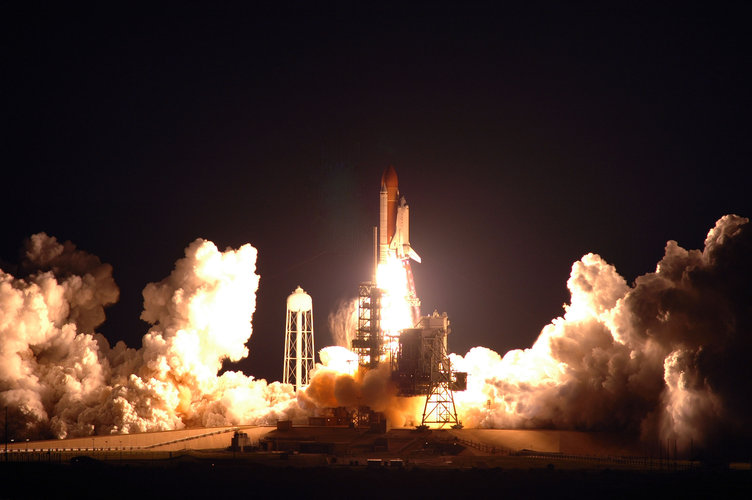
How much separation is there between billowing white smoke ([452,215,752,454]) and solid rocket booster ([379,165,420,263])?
9504 mm


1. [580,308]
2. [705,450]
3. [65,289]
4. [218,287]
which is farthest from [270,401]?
[705,450]

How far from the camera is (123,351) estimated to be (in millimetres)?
100188

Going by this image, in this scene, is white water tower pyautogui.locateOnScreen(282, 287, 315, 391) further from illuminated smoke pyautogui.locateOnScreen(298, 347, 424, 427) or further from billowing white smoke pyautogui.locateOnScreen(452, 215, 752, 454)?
billowing white smoke pyautogui.locateOnScreen(452, 215, 752, 454)

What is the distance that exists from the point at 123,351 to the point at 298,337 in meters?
10.5

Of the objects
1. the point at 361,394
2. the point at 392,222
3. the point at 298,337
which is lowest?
the point at 361,394

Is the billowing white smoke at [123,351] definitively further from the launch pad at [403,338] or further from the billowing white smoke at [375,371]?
the launch pad at [403,338]

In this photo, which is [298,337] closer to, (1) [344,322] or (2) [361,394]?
(1) [344,322]

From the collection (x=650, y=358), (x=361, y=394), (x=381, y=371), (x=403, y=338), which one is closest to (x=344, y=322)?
(x=381, y=371)

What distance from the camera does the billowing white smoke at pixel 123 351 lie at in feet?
307

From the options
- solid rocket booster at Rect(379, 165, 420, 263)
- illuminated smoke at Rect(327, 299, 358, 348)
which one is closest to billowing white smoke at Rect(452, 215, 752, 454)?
solid rocket booster at Rect(379, 165, 420, 263)

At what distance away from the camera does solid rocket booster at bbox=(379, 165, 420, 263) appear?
318ft

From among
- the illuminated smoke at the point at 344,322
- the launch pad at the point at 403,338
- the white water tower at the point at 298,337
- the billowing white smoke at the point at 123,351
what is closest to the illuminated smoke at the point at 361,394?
the launch pad at the point at 403,338

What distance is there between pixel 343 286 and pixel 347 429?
2238 centimetres

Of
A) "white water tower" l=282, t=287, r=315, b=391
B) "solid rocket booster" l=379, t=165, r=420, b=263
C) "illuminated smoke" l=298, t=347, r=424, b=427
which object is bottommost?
"illuminated smoke" l=298, t=347, r=424, b=427
